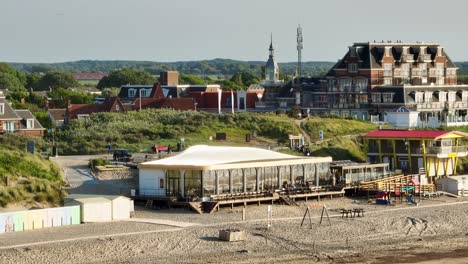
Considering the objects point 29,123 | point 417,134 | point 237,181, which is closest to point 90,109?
point 29,123

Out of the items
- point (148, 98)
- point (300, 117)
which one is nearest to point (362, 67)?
point (300, 117)

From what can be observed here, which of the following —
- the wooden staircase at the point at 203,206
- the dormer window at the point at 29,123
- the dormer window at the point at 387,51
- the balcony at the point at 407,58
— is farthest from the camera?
the balcony at the point at 407,58

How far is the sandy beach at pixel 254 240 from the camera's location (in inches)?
1658

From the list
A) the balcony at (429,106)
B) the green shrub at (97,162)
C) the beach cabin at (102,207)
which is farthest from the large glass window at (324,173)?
the balcony at (429,106)

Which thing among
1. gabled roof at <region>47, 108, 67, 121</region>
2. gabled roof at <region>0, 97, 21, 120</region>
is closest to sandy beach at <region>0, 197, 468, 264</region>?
gabled roof at <region>0, 97, 21, 120</region>

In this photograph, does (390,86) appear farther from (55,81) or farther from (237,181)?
(55,81)

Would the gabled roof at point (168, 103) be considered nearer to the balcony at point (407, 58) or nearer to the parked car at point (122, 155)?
the balcony at point (407, 58)

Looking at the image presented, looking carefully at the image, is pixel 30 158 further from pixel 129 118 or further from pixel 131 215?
pixel 129 118

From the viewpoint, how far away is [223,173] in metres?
54.6

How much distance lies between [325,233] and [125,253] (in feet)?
29.5

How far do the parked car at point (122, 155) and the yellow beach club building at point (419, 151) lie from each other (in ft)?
44.6

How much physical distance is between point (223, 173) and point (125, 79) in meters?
112

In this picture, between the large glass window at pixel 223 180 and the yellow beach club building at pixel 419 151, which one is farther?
the yellow beach club building at pixel 419 151

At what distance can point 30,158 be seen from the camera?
5669cm
